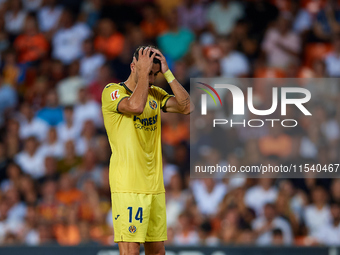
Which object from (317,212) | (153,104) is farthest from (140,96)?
(317,212)

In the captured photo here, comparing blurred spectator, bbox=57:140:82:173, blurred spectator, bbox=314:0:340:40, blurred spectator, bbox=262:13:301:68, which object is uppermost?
blurred spectator, bbox=314:0:340:40

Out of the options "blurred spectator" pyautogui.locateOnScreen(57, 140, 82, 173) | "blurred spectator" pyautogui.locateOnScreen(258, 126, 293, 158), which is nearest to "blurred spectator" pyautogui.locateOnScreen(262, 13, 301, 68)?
"blurred spectator" pyautogui.locateOnScreen(258, 126, 293, 158)

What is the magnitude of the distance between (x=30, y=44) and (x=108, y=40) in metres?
1.76

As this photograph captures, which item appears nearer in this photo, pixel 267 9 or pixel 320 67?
pixel 320 67

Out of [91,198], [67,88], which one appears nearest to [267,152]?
Result: [91,198]

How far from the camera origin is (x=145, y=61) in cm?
502

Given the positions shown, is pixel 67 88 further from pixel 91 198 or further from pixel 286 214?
pixel 286 214

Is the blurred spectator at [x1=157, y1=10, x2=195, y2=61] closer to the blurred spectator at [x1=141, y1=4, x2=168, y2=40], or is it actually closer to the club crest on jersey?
the blurred spectator at [x1=141, y1=4, x2=168, y2=40]

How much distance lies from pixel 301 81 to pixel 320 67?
464 millimetres

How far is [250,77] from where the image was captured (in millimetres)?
9953

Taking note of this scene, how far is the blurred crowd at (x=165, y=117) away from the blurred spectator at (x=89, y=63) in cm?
4

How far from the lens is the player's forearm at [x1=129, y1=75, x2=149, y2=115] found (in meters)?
4.92

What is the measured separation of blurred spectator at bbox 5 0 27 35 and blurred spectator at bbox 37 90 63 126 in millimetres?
2386

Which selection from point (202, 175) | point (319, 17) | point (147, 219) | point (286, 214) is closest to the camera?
point (147, 219)
